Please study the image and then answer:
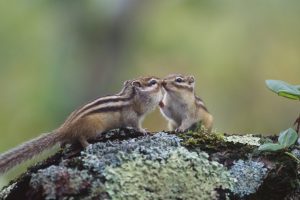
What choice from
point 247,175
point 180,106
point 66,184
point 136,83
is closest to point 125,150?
point 66,184

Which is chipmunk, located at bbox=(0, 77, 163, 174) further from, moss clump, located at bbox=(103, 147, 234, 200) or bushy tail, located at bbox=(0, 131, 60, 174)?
moss clump, located at bbox=(103, 147, 234, 200)

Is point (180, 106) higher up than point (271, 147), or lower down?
lower down

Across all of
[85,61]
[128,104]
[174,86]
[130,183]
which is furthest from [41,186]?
[85,61]

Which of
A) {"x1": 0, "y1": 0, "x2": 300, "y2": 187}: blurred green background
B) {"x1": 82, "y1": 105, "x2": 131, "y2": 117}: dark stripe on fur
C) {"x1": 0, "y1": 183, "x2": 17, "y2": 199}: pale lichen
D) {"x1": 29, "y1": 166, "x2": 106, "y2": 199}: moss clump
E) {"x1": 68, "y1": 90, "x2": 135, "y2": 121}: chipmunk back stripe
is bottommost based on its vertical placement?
{"x1": 0, "y1": 0, "x2": 300, "y2": 187}: blurred green background

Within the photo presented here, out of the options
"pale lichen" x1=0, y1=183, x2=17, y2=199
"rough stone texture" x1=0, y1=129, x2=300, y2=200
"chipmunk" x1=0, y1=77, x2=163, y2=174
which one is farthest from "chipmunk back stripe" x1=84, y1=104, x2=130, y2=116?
"pale lichen" x1=0, y1=183, x2=17, y2=199

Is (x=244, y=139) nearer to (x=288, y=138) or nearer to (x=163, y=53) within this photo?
(x=288, y=138)

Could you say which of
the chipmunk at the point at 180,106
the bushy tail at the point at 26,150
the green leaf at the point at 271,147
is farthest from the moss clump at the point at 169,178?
the chipmunk at the point at 180,106
